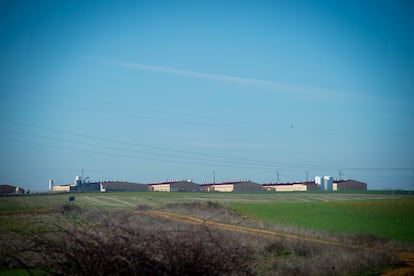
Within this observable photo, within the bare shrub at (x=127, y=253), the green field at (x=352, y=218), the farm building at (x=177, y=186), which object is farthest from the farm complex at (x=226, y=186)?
the bare shrub at (x=127, y=253)

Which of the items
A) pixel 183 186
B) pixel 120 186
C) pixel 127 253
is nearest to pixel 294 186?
pixel 183 186

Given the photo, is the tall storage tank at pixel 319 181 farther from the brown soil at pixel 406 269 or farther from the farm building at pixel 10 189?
the brown soil at pixel 406 269

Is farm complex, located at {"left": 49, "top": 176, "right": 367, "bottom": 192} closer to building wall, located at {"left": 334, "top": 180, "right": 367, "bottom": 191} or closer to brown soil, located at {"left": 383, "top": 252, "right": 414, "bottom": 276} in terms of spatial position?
building wall, located at {"left": 334, "top": 180, "right": 367, "bottom": 191}

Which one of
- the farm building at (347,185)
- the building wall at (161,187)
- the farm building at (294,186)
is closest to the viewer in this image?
the farm building at (347,185)

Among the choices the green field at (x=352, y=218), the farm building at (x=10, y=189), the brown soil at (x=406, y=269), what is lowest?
the green field at (x=352, y=218)

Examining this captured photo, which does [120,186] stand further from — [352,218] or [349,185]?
[352,218]

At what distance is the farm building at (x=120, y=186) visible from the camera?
12762 cm

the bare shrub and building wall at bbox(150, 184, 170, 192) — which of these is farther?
building wall at bbox(150, 184, 170, 192)

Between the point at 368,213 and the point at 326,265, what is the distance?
3916 cm

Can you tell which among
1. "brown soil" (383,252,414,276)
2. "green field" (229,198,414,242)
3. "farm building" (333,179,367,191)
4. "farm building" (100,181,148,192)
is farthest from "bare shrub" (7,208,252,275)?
"farm building" (333,179,367,191)

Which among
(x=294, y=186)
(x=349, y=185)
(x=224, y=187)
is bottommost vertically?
(x=224, y=187)

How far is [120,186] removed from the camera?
132250mm

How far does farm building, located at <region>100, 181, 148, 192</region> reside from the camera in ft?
419

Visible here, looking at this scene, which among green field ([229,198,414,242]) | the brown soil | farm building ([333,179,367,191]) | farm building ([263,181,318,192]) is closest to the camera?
the brown soil
